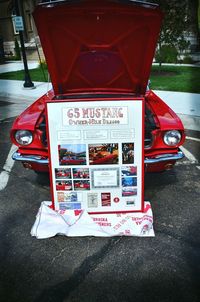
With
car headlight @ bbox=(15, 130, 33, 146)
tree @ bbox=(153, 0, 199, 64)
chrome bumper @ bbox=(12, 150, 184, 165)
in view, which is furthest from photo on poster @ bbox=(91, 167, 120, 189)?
tree @ bbox=(153, 0, 199, 64)

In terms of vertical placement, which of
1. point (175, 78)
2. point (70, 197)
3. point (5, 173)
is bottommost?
point (175, 78)

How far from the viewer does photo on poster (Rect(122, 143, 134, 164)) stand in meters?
2.93

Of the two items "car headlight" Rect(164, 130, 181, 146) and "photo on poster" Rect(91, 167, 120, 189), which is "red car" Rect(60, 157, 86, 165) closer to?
"photo on poster" Rect(91, 167, 120, 189)

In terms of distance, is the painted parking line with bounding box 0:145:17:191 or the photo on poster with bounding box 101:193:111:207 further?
the painted parking line with bounding box 0:145:17:191

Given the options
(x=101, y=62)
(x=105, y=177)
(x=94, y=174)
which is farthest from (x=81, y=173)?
(x=101, y=62)

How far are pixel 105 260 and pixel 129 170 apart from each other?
871 mm

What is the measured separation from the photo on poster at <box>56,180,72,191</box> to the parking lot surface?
0.48m

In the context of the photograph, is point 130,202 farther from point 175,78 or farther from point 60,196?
point 175,78

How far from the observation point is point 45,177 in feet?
14.0

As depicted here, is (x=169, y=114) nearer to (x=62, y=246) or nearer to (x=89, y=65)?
(x=89, y=65)

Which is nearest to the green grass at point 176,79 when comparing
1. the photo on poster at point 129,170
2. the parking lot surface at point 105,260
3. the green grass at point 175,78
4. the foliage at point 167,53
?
the green grass at point 175,78

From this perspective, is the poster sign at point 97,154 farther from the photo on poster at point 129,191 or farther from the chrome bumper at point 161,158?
the chrome bumper at point 161,158

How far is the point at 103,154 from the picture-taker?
9.64 feet

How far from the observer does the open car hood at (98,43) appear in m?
2.81
